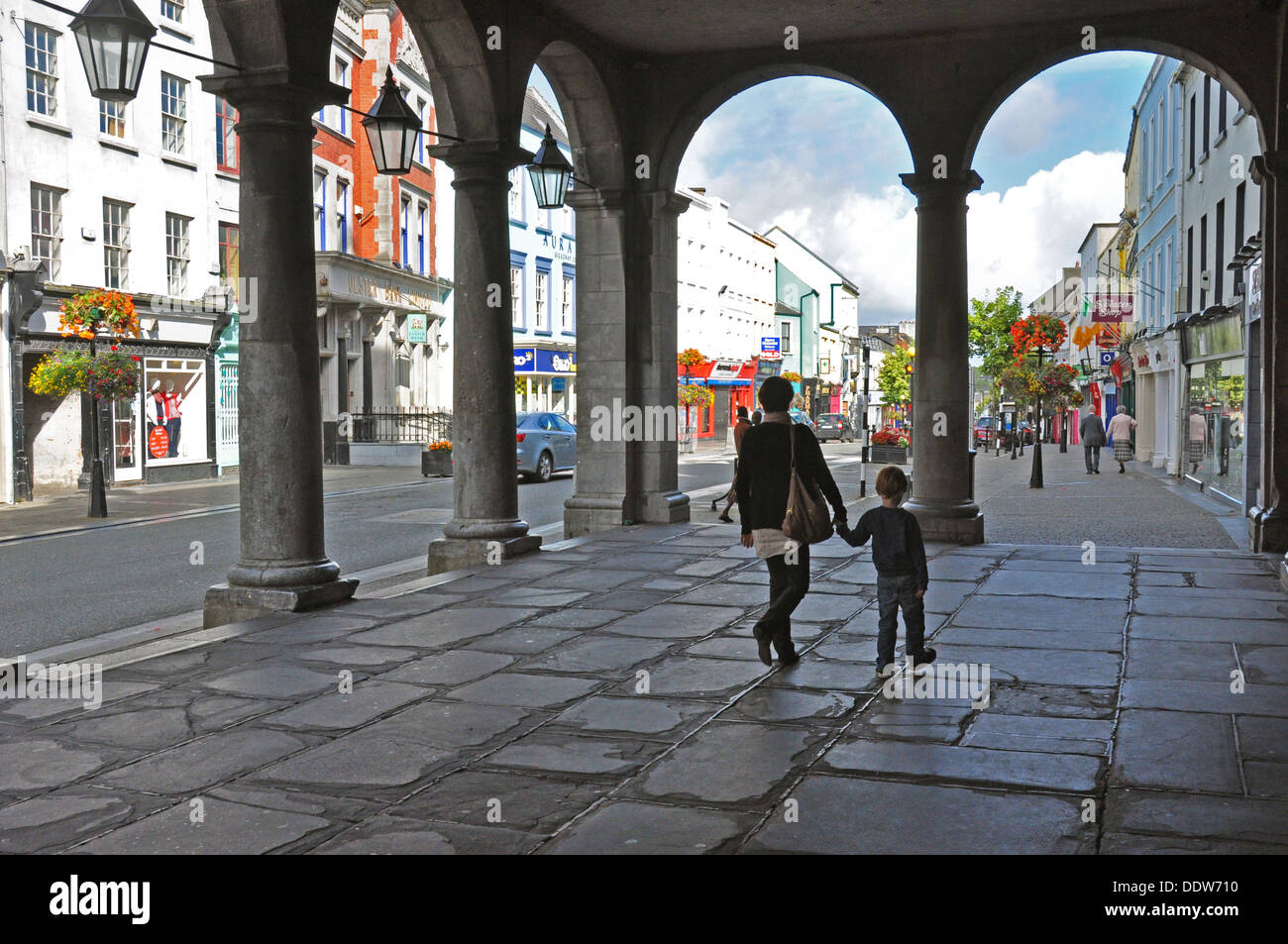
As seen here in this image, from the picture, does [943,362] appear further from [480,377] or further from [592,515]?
[480,377]

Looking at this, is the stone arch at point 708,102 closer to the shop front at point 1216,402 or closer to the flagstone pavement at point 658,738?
the flagstone pavement at point 658,738

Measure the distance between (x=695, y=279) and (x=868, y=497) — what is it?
125 ft

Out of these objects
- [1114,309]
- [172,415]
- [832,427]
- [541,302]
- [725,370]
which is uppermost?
[541,302]

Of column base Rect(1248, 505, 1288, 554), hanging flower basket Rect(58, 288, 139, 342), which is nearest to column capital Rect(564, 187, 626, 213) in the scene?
column base Rect(1248, 505, 1288, 554)

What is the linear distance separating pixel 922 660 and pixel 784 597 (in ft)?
2.49

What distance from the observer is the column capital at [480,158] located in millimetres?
10375

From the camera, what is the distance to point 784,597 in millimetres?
6324

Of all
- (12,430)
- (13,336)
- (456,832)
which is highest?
(13,336)

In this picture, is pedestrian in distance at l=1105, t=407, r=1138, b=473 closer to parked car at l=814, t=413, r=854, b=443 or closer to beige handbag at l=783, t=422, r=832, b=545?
beige handbag at l=783, t=422, r=832, b=545

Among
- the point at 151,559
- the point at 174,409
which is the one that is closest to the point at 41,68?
the point at 174,409

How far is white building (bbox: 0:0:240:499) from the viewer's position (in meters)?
20.4

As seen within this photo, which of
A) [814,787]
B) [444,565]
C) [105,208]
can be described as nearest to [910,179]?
[444,565]

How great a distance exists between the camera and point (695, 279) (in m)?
58.2

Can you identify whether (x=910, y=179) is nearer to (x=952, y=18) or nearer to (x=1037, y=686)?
(x=952, y=18)
